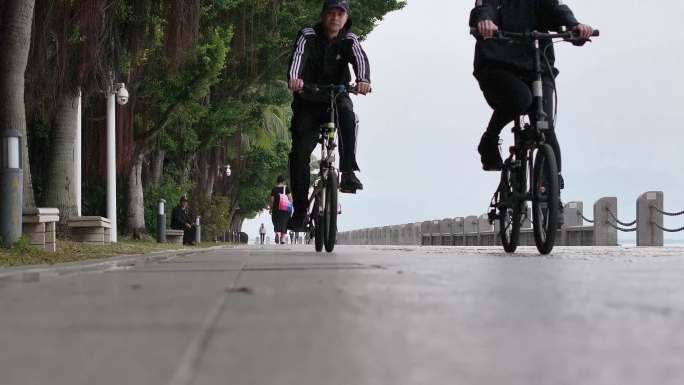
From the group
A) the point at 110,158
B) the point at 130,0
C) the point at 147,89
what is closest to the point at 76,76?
the point at 130,0

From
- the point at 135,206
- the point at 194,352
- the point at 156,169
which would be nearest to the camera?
the point at 194,352

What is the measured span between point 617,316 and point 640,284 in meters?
1.14

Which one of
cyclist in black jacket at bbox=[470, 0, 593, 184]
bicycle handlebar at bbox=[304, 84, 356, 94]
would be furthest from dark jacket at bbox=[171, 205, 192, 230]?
cyclist in black jacket at bbox=[470, 0, 593, 184]

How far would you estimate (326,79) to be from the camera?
26.9ft

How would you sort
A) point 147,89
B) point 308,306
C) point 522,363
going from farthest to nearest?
point 147,89, point 308,306, point 522,363

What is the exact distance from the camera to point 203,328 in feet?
5.53

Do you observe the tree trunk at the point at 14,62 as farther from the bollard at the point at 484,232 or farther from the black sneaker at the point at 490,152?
the bollard at the point at 484,232

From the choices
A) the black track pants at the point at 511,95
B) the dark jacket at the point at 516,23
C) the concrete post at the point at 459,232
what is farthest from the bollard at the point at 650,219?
the black track pants at the point at 511,95

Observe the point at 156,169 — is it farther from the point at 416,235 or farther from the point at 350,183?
the point at 350,183

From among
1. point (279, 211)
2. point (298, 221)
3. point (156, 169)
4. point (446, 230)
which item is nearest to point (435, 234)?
point (446, 230)

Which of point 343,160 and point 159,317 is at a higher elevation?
point 343,160

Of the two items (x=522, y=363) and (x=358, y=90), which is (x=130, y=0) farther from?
(x=522, y=363)

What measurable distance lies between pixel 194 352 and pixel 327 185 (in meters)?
6.92

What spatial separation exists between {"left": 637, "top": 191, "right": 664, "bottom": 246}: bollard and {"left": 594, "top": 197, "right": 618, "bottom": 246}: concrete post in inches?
24.2
